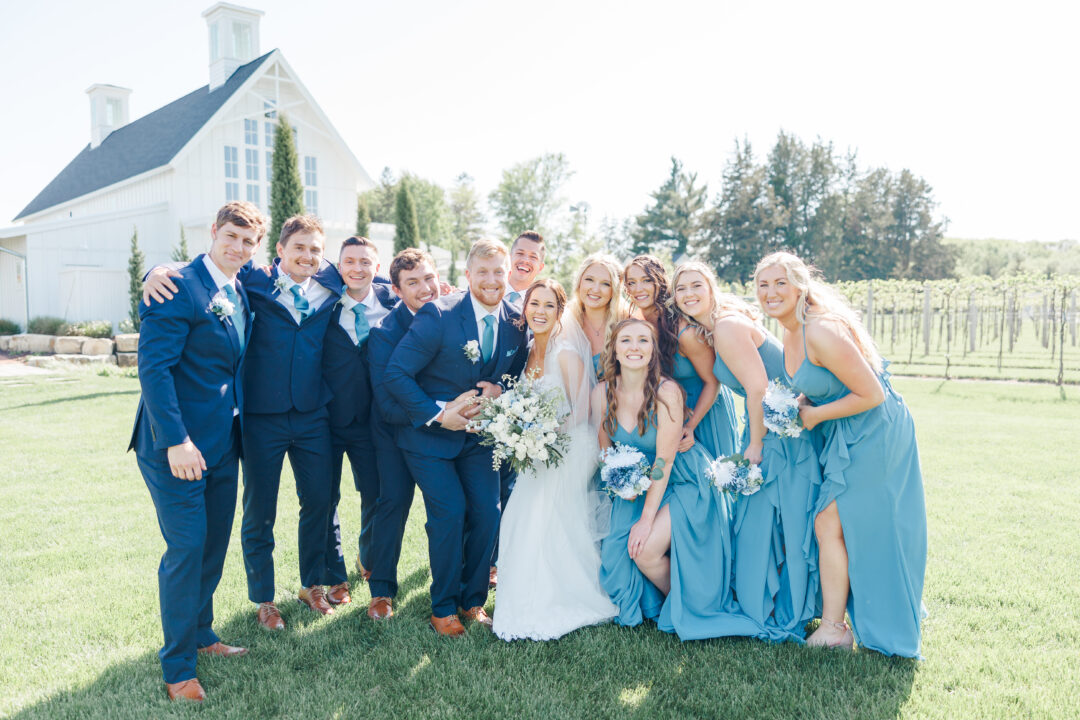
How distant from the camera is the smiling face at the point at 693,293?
4.85 m

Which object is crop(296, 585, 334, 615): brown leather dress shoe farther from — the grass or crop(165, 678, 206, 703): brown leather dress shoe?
crop(165, 678, 206, 703): brown leather dress shoe

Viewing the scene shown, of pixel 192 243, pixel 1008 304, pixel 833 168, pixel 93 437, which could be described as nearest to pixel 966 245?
pixel 833 168

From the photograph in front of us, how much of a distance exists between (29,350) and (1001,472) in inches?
1122

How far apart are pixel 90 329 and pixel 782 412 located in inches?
1016

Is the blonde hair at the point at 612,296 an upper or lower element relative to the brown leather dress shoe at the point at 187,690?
upper

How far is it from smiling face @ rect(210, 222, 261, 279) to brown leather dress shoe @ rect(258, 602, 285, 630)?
2347mm

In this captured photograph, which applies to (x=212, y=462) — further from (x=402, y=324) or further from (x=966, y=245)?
(x=966, y=245)

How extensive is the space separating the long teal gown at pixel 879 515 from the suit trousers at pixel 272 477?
3346mm

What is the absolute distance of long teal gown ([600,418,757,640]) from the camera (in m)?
4.52

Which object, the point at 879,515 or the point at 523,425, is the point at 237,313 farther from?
the point at 879,515

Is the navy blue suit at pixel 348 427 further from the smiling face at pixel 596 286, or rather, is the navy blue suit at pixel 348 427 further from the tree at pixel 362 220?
the tree at pixel 362 220

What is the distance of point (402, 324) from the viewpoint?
5.08 m

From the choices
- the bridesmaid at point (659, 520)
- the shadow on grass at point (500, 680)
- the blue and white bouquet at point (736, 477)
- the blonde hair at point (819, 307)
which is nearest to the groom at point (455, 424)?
the shadow on grass at point (500, 680)

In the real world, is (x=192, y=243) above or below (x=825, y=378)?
above
